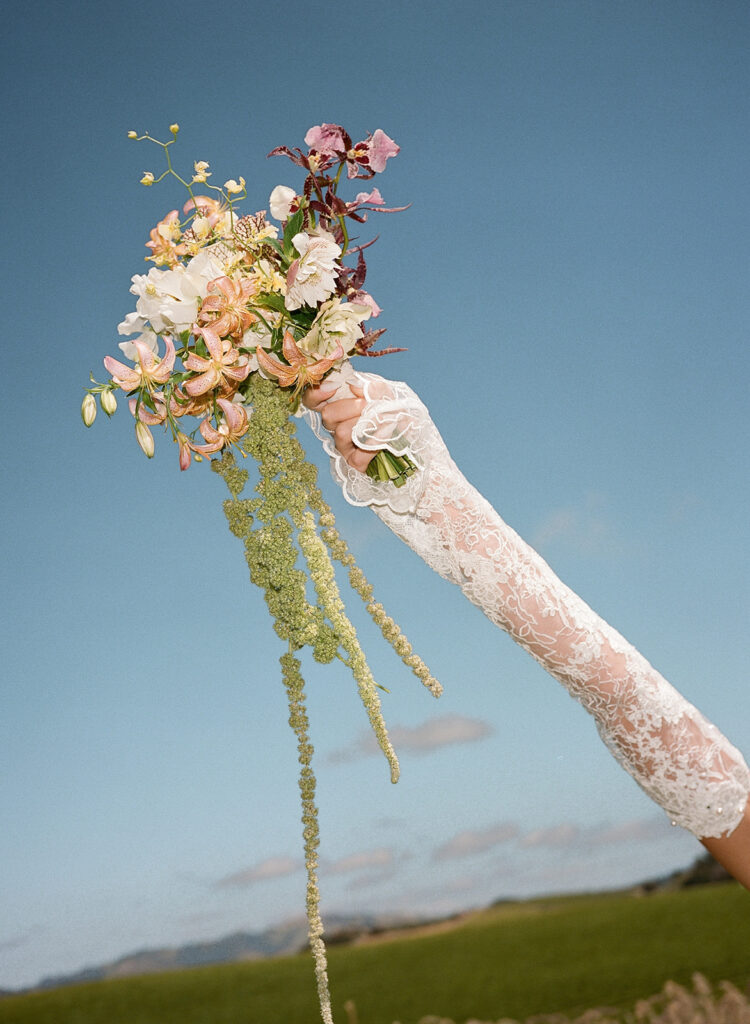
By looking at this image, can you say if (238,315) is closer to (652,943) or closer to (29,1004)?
(652,943)

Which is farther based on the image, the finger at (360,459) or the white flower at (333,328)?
the finger at (360,459)

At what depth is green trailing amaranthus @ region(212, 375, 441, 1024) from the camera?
73.0 inches

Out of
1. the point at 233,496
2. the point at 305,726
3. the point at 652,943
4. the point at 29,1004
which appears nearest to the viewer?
the point at 305,726

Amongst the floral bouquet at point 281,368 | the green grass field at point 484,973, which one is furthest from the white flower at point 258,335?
the green grass field at point 484,973

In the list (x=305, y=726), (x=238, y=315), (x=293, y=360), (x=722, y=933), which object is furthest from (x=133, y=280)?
(x=722, y=933)

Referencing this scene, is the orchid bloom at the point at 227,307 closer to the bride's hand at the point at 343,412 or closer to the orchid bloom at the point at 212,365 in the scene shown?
the orchid bloom at the point at 212,365

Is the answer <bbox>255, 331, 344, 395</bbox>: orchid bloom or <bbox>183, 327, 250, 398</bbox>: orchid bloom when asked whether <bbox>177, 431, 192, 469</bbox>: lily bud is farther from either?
<bbox>255, 331, 344, 395</bbox>: orchid bloom

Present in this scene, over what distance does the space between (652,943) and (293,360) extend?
5711mm

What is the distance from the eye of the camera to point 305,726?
1.88 meters

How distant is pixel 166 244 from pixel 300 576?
0.99 meters

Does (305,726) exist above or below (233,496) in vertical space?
below

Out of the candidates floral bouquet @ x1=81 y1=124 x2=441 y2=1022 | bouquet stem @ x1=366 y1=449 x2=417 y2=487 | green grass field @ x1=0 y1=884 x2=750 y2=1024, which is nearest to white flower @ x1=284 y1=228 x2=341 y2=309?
floral bouquet @ x1=81 y1=124 x2=441 y2=1022

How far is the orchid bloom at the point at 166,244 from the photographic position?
2.09 metres

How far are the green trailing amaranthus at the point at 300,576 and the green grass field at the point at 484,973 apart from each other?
4.29 meters
